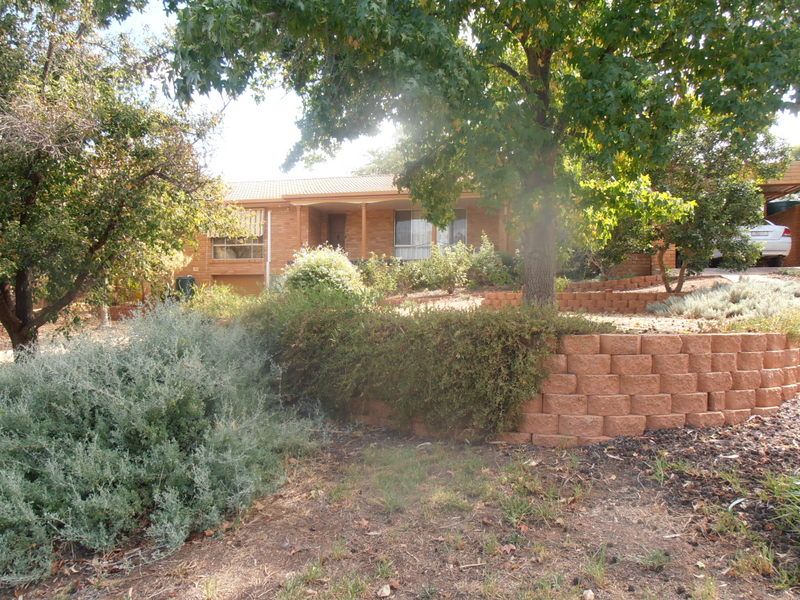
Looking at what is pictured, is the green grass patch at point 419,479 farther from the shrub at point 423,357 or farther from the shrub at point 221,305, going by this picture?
the shrub at point 221,305

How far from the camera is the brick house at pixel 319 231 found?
17.8m

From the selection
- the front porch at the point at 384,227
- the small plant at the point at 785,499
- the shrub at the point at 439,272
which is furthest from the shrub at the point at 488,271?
the small plant at the point at 785,499

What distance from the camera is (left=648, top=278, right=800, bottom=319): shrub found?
7.82m

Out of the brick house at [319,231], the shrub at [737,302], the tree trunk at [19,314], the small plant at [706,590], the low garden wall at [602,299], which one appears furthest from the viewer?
the brick house at [319,231]

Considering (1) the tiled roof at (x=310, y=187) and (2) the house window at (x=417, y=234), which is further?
(2) the house window at (x=417, y=234)

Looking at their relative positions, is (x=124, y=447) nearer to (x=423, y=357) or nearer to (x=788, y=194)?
(x=423, y=357)

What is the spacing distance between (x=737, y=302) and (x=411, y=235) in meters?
11.2

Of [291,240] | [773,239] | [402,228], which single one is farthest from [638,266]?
[291,240]

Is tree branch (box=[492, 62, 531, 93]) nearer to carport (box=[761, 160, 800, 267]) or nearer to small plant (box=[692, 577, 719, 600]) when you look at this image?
small plant (box=[692, 577, 719, 600])

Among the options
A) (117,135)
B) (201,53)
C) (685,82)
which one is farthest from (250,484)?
(685,82)

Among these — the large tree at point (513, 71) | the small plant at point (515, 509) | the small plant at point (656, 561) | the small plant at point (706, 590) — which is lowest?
the small plant at point (706, 590)

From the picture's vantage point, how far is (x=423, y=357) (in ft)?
13.4

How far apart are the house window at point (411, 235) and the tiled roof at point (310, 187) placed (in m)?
1.31

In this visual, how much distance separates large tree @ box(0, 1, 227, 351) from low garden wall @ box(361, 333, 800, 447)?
439 centimetres
